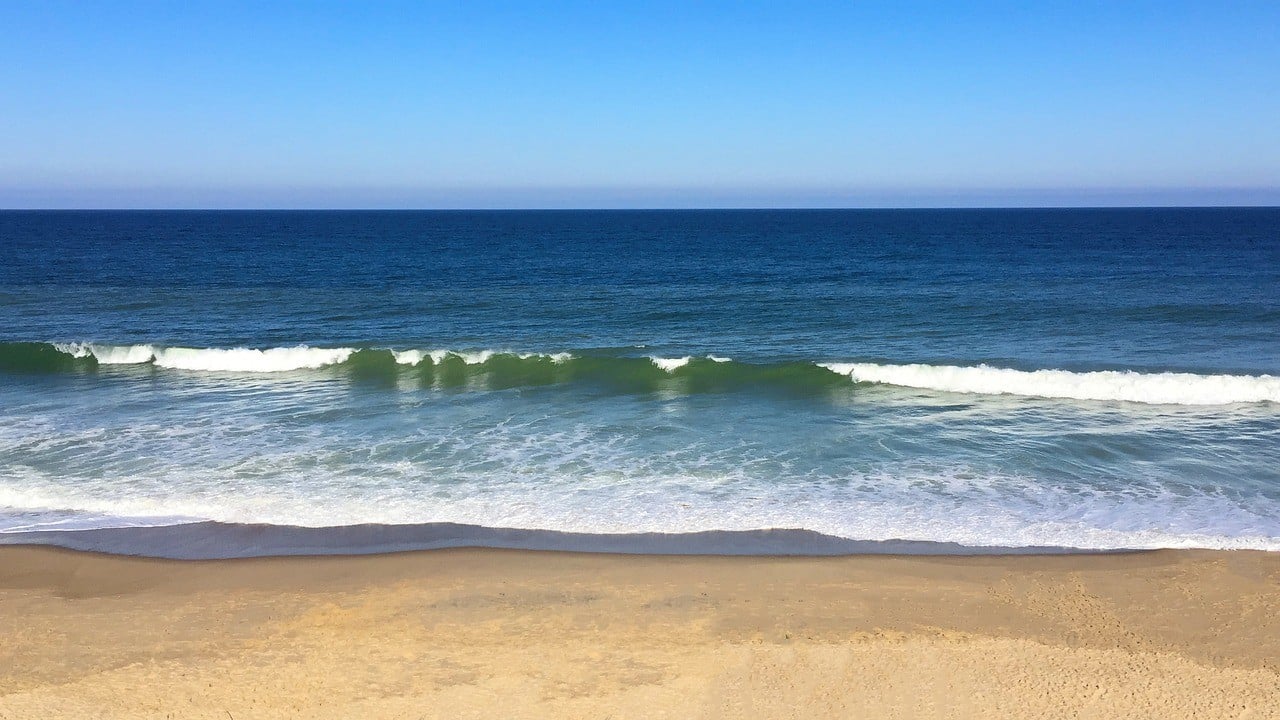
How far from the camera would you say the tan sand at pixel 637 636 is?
23.9 feet

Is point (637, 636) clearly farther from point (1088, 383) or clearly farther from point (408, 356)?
point (408, 356)

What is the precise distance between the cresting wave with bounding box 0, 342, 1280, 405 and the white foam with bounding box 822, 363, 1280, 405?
0.02m

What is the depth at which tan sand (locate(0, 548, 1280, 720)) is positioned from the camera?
727 cm

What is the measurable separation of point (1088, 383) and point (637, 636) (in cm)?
1424

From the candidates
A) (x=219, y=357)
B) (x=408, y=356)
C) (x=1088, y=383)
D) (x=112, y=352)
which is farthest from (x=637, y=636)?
(x=112, y=352)

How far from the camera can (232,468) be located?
45.0ft

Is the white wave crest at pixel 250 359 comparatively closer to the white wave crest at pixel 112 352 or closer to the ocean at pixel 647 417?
the ocean at pixel 647 417

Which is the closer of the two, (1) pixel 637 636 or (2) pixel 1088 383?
(1) pixel 637 636

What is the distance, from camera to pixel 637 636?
8.45 metres

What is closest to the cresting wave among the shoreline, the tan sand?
the shoreline

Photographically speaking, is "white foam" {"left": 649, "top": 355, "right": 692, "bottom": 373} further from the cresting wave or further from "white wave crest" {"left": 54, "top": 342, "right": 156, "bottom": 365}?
"white wave crest" {"left": 54, "top": 342, "right": 156, "bottom": 365}

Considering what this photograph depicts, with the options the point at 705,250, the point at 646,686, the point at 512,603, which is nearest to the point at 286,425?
the point at 512,603

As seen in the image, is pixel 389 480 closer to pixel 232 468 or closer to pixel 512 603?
pixel 232 468

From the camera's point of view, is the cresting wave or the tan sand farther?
the cresting wave
